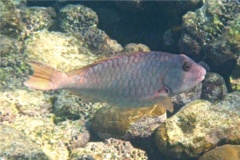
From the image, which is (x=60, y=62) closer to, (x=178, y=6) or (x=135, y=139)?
(x=135, y=139)

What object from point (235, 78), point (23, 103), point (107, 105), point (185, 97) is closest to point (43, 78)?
point (107, 105)

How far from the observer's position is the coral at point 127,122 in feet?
16.5

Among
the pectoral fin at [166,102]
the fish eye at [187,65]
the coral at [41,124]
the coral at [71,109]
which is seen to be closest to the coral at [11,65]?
the coral at [41,124]

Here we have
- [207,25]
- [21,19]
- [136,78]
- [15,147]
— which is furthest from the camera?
[21,19]

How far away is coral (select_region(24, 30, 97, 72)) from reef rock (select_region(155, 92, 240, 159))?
8.56ft

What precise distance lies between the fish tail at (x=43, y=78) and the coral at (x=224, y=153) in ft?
9.38

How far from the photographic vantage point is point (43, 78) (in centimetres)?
263

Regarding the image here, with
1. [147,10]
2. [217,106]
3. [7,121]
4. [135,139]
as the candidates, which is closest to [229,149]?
[217,106]

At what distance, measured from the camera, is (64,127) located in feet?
17.4

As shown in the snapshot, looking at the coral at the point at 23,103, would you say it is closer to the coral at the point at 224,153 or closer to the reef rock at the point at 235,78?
the coral at the point at 224,153

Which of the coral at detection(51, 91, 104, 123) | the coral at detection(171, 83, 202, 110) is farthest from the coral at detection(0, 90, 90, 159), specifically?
the coral at detection(171, 83, 202, 110)

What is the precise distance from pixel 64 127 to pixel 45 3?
559cm

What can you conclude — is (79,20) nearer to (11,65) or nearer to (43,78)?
(11,65)

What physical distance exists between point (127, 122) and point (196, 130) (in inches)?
44.1
